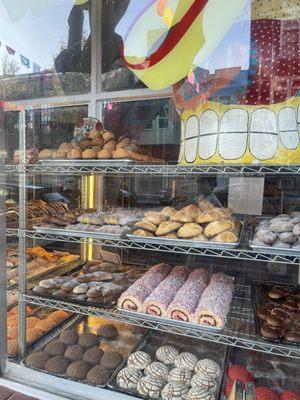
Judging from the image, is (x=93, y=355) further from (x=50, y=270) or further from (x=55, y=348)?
(x=50, y=270)

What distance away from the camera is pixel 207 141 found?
1.56 metres

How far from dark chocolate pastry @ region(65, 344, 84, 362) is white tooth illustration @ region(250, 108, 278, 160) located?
1.46 metres

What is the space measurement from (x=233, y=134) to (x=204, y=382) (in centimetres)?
121

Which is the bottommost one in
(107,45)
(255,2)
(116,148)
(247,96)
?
(116,148)

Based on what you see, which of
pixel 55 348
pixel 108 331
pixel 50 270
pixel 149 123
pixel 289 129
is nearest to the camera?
pixel 289 129

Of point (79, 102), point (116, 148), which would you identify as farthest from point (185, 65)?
point (79, 102)

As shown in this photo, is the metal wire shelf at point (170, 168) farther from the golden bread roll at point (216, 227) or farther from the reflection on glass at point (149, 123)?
the reflection on glass at point (149, 123)

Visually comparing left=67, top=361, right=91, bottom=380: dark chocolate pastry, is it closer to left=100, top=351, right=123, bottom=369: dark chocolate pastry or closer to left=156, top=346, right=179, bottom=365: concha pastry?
left=100, top=351, right=123, bottom=369: dark chocolate pastry

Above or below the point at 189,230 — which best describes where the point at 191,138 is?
above

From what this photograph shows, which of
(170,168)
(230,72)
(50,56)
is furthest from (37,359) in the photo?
(50,56)

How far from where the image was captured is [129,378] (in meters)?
1.59

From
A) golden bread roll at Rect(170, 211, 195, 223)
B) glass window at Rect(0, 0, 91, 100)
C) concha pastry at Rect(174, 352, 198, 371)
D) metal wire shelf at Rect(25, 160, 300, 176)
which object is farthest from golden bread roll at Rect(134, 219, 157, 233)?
glass window at Rect(0, 0, 91, 100)

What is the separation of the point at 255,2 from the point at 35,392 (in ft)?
7.50

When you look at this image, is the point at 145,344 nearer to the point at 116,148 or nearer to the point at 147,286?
the point at 147,286
